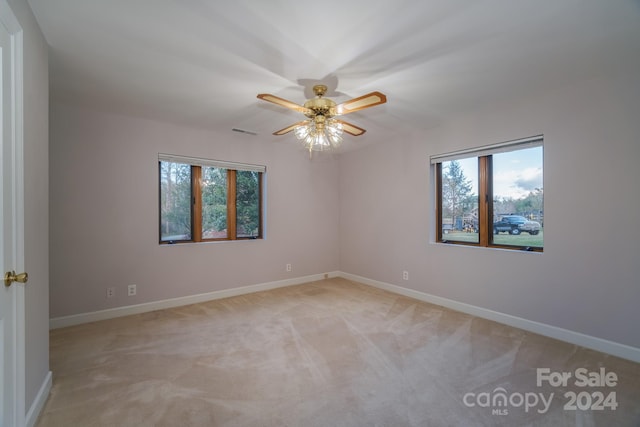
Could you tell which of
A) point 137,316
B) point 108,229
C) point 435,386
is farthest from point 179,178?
point 435,386

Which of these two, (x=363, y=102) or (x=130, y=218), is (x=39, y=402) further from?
(x=363, y=102)

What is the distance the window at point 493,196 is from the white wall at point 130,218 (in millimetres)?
2511

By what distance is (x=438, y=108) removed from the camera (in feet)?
10.5

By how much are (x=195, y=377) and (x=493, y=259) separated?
3.25 metres

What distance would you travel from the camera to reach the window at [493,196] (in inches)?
120

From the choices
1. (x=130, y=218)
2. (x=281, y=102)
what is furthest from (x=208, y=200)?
(x=281, y=102)

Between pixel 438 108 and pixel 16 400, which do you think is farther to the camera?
pixel 438 108

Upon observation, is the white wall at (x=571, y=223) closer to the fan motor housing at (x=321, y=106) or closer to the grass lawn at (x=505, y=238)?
the grass lawn at (x=505, y=238)

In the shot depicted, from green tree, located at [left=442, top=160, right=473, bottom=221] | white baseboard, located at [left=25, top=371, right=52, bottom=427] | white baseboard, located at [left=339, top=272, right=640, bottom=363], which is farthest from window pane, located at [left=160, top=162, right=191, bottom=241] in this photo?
green tree, located at [left=442, top=160, right=473, bottom=221]

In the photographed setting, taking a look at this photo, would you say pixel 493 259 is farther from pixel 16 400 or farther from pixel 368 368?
pixel 16 400

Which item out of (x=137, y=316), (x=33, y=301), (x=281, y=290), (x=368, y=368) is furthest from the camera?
(x=281, y=290)

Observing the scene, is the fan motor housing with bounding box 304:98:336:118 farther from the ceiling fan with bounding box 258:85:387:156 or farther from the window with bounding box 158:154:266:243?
the window with bounding box 158:154:266:243

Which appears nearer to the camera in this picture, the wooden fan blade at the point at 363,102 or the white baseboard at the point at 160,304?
the wooden fan blade at the point at 363,102

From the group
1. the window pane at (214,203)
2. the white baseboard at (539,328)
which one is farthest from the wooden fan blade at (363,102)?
the white baseboard at (539,328)
